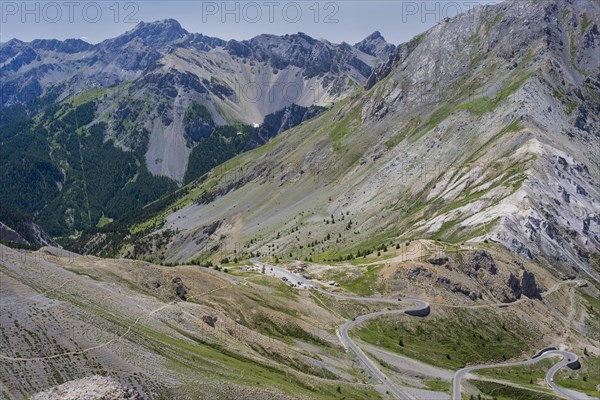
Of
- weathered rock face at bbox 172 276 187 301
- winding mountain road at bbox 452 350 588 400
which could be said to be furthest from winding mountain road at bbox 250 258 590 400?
weathered rock face at bbox 172 276 187 301

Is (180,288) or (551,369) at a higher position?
(180,288)

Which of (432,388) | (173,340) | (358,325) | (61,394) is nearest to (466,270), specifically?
(358,325)

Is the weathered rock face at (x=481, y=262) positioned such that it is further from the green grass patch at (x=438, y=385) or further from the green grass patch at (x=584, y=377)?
the green grass patch at (x=438, y=385)

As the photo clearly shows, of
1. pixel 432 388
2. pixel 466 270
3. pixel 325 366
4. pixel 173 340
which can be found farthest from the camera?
pixel 466 270

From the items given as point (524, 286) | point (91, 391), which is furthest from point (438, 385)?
point (91, 391)

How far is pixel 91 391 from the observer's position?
50938 mm

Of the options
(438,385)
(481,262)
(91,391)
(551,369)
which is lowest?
(551,369)

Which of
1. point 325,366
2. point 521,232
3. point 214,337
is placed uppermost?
point 521,232

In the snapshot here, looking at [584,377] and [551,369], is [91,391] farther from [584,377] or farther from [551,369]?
[584,377]

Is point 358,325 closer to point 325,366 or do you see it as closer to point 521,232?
point 325,366

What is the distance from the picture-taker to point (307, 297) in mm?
134000

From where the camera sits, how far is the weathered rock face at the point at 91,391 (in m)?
50.1

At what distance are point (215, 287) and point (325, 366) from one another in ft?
113

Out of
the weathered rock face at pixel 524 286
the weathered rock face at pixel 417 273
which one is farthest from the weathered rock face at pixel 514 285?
the weathered rock face at pixel 417 273
